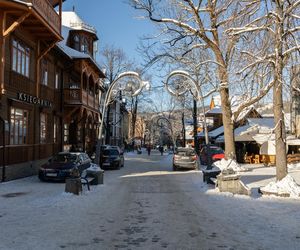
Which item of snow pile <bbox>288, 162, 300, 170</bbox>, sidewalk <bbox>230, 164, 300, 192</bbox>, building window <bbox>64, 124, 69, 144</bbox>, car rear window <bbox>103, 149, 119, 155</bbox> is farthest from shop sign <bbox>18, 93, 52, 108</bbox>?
snow pile <bbox>288, 162, 300, 170</bbox>

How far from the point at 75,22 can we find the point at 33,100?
666 inches

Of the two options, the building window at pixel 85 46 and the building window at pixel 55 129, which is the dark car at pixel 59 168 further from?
the building window at pixel 85 46

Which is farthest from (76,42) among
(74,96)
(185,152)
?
(185,152)

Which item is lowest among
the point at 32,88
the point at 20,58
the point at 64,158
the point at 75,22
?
the point at 64,158

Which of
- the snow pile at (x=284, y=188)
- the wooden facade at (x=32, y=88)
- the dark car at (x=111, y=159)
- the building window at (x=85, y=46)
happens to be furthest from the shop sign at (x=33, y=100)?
the building window at (x=85, y=46)

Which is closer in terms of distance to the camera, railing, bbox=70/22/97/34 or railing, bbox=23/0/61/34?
railing, bbox=23/0/61/34

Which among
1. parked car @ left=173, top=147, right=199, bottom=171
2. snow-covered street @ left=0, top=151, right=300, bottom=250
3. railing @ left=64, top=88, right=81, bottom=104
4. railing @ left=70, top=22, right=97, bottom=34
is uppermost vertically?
railing @ left=70, top=22, right=97, bottom=34

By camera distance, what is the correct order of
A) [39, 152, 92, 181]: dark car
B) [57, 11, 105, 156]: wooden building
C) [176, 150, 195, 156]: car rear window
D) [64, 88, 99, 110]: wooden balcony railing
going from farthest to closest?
[57, 11, 105, 156]: wooden building, [176, 150, 195, 156]: car rear window, [64, 88, 99, 110]: wooden balcony railing, [39, 152, 92, 181]: dark car

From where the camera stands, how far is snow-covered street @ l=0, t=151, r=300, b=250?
7.84 m

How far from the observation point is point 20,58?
21609 millimetres

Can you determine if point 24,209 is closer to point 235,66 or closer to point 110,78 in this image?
point 235,66

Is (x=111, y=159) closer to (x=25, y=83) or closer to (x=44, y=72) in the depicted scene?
(x=44, y=72)

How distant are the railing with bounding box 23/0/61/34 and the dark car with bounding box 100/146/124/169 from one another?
10476mm

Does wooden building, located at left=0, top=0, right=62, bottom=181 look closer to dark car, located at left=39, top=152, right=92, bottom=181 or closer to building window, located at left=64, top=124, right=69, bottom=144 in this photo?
dark car, located at left=39, top=152, right=92, bottom=181
